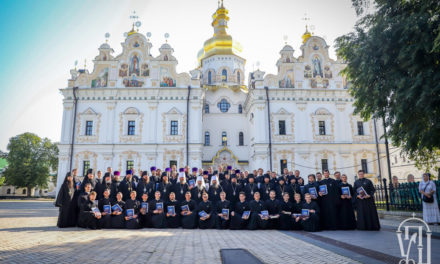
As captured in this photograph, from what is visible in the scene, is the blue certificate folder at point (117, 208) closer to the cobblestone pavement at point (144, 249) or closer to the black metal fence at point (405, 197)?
the cobblestone pavement at point (144, 249)

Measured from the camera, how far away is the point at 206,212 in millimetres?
10328

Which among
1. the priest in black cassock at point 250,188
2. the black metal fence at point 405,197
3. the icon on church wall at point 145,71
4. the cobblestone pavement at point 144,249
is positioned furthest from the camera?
the icon on church wall at point 145,71

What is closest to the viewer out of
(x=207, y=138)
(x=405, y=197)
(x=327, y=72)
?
(x=405, y=197)

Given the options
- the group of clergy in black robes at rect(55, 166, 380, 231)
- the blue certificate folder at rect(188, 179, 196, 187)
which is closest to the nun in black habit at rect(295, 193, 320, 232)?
the group of clergy in black robes at rect(55, 166, 380, 231)

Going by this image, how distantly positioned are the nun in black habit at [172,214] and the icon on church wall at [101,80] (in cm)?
1808

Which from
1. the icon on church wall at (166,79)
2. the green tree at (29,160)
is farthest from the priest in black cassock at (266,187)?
the green tree at (29,160)

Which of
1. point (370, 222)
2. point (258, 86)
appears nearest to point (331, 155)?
point (258, 86)

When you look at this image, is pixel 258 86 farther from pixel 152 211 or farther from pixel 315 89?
pixel 152 211

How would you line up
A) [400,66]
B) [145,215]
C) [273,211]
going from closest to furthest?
[400,66] < [273,211] < [145,215]

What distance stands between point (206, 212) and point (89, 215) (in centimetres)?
393

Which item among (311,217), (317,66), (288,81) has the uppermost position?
(317,66)

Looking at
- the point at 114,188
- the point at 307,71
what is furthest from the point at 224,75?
the point at 114,188

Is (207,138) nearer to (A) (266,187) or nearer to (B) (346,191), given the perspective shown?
(A) (266,187)

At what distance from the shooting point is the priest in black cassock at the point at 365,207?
30.1ft
